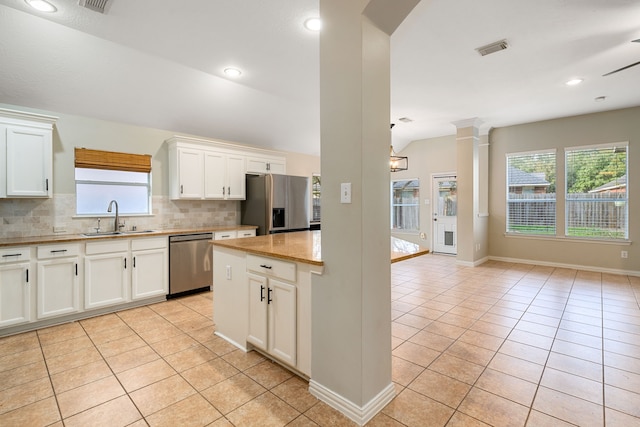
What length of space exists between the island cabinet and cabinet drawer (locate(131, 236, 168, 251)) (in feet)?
4.62

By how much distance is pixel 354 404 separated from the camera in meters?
1.71

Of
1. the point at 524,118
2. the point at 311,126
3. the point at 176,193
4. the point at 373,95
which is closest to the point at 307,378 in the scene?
the point at 373,95

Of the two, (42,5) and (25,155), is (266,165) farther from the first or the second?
(42,5)

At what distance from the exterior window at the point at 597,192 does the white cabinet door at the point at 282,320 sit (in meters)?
5.84

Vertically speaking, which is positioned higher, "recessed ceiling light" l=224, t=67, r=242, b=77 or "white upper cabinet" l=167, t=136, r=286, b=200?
Answer: "recessed ceiling light" l=224, t=67, r=242, b=77

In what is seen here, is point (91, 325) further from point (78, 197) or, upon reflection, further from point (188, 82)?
point (188, 82)

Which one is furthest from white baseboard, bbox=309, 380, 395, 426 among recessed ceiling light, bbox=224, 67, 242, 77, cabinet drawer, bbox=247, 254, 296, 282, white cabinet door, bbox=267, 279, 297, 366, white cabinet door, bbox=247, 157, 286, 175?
white cabinet door, bbox=247, 157, 286, 175

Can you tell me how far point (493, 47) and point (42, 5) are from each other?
3.97m

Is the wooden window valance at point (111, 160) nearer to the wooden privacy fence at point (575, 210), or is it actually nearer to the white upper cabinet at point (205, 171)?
the white upper cabinet at point (205, 171)

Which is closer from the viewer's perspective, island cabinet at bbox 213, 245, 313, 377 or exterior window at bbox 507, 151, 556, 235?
island cabinet at bbox 213, 245, 313, 377

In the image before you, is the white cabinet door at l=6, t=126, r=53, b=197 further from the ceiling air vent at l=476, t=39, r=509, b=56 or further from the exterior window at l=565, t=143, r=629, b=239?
the exterior window at l=565, t=143, r=629, b=239

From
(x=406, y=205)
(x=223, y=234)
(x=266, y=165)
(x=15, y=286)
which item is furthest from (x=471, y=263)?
(x=15, y=286)

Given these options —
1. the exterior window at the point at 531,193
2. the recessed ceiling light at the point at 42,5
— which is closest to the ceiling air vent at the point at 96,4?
the recessed ceiling light at the point at 42,5

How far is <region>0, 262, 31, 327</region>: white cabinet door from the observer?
282 centimetres
